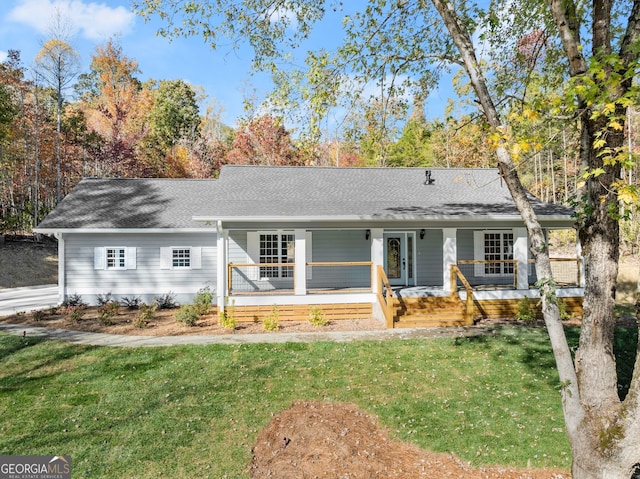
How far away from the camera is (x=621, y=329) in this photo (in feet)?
32.5

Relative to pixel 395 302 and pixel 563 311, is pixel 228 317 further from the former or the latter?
pixel 563 311

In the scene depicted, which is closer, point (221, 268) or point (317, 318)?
point (317, 318)

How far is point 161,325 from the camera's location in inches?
439

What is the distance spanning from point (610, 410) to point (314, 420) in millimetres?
3606

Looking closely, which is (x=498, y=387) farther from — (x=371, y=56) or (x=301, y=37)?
(x=301, y=37)

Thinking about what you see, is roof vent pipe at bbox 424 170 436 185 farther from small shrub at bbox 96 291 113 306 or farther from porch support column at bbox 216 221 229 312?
small shrub at bbox 96 291 113 306

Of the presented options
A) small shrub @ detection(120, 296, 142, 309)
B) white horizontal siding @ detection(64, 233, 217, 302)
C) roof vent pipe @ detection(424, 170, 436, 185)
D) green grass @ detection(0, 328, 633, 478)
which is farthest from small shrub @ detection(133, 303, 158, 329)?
roof vent pipe @ detection(424, 170, 436, 185)

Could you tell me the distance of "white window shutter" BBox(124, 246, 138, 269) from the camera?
14.3 meters

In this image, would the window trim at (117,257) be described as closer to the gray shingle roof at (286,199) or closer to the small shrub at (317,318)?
the gray shingle roof at (286,199)

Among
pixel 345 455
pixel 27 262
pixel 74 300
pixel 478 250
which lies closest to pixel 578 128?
pixel 345 455

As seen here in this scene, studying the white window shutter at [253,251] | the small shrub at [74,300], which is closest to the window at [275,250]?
the white window shutter at [253,251]

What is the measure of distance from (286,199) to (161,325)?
18.0 feet

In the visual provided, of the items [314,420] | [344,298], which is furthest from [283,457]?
[344,298]

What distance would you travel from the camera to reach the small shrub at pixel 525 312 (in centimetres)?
1123
